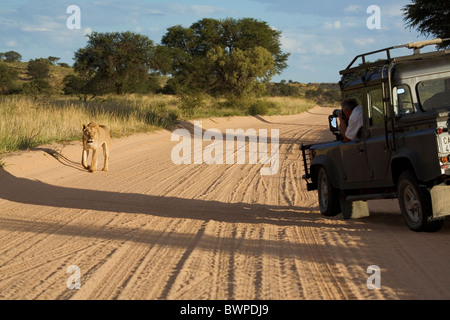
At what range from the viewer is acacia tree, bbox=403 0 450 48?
22.2 m

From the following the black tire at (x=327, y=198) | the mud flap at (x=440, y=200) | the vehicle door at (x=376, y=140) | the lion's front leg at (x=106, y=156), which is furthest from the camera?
the lion's front leg at (x=106, y=156)

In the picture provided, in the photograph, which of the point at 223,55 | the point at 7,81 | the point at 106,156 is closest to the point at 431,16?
the point at 106,156

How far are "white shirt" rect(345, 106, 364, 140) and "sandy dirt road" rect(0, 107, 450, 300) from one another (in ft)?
4.15

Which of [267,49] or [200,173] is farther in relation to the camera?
[267,49]

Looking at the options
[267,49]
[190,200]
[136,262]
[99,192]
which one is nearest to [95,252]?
[136,262]

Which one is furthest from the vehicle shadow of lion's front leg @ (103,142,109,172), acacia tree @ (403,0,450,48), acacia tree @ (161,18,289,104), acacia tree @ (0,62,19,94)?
acacia tree @ (0,62,19,94)

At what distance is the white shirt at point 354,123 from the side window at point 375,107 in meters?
0.22

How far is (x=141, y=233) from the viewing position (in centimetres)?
816

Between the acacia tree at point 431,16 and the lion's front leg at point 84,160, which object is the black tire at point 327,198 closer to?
the lion's front leg at point 84,160

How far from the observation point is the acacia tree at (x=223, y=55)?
183 ft

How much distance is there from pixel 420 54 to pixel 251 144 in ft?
51.5

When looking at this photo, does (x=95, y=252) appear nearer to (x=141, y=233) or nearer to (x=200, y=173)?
(x=141, y=233)

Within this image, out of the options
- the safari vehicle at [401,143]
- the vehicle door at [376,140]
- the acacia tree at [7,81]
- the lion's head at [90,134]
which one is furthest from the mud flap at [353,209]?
the acacia tree at [7,81]

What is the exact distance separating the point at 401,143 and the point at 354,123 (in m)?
1.35
